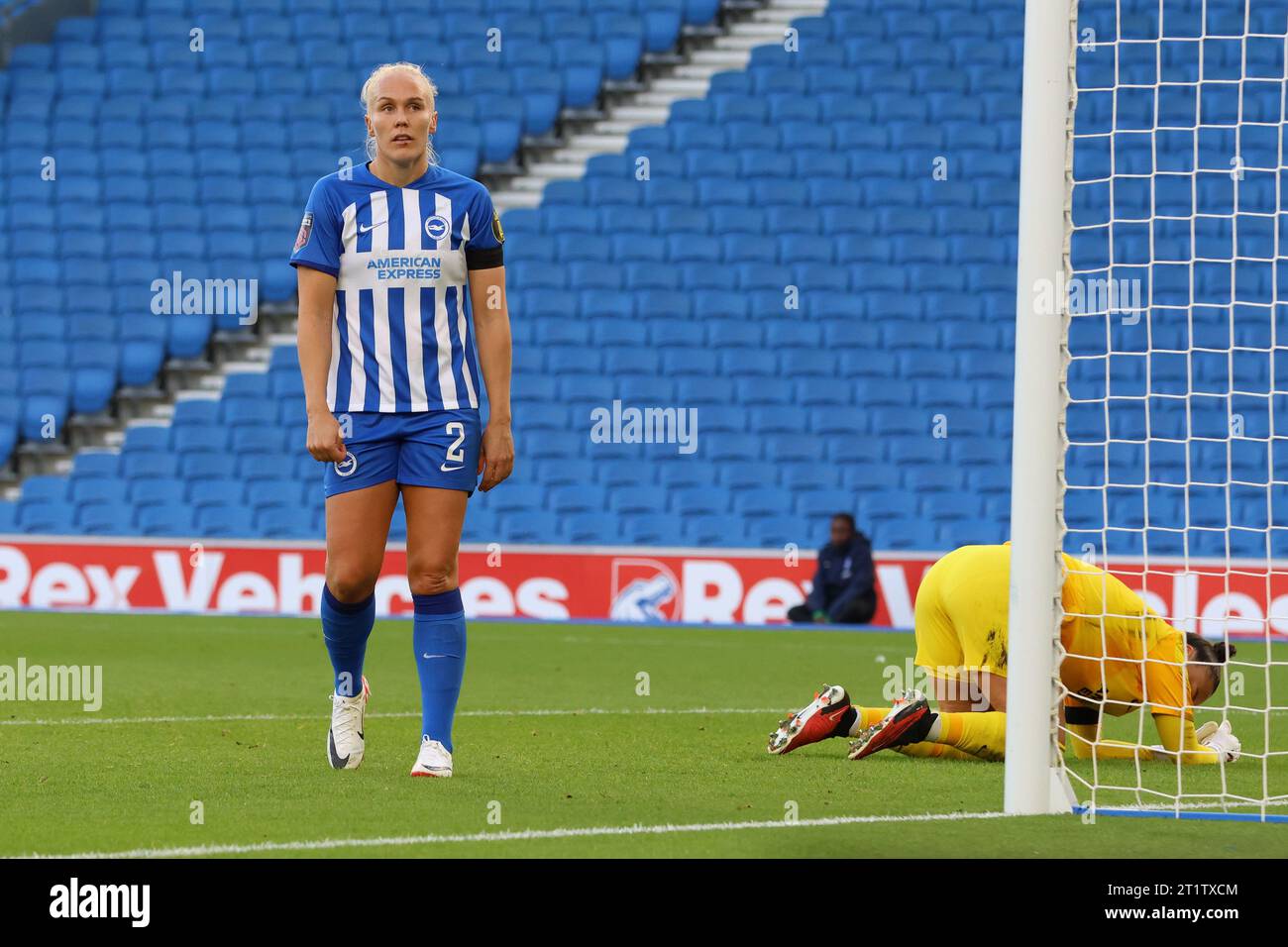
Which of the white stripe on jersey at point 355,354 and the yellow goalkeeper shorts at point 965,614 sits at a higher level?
the white stripe on jersey at point 355,354

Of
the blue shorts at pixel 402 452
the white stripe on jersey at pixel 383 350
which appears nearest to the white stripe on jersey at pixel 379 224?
the white stripe on jersey at pixel 383 350

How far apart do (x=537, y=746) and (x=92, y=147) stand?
45.9 feet

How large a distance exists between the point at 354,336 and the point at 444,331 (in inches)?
10.3

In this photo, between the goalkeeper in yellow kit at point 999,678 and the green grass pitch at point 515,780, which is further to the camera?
the goalkeeper in yellow kit at point 999,678

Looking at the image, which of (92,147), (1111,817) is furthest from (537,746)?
(92,147)

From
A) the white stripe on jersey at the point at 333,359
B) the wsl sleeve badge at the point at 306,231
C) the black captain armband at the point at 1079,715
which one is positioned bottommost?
the black captain armband at the point at 1079,715

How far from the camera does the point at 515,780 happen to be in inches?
209

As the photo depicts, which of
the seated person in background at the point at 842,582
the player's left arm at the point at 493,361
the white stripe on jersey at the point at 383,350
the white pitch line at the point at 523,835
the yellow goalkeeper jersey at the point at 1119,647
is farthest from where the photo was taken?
the seated person in background at the point at 842,582

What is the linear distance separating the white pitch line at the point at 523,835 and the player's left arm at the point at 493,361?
4.41 feet

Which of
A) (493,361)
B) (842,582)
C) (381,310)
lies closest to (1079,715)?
(493,361)

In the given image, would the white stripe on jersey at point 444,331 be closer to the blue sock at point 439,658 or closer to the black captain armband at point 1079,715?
the blue sock at point 439,658

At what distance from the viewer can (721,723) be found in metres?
7.29

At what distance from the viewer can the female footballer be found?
5227mm

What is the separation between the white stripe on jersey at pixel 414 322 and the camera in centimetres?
523
